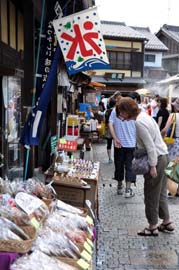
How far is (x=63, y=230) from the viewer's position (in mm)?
3189

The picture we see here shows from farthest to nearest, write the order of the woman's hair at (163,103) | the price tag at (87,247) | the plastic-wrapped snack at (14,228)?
the woman's hair at (163,103) → the price tag at (87,247) → the plastic-wrapped snack at (14,228)

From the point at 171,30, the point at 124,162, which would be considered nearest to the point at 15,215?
the point at 124,162

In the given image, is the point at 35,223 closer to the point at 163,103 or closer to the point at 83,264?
the point at 83,264

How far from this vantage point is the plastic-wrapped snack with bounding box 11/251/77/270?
2.45m

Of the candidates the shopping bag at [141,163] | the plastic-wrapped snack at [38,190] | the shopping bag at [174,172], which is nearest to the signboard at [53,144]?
the shopping bag at [141,163]

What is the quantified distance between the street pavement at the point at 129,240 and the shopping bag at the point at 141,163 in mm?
997

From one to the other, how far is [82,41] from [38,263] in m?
2.80

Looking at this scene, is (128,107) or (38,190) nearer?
(38,190)

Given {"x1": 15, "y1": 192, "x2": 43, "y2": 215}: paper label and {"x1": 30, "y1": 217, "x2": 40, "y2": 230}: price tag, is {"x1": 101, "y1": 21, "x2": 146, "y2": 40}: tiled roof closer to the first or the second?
{"x1": 15, "y1": 192, "x2": 43, "y2": 215}: paper label

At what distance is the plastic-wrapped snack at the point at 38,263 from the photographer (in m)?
2.45

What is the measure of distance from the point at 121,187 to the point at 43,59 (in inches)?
147

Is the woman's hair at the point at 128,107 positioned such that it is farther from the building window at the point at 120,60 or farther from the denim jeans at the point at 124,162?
the building window at the point at 120,60

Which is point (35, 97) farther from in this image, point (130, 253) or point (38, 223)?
point (130, 253)

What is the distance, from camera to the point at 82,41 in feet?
14.5
